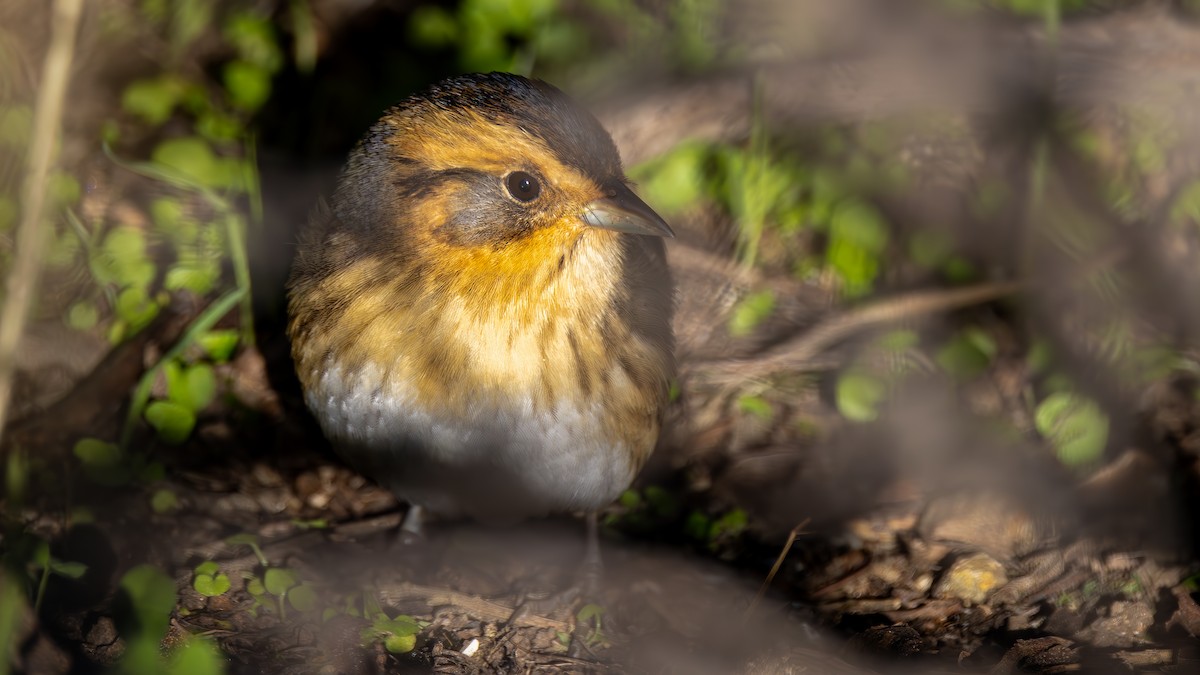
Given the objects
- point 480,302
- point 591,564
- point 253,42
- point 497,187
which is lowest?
point 591,564

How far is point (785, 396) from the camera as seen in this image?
478 cm

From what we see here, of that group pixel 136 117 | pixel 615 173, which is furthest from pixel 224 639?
pixel 136 117

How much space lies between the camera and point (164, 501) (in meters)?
4.14

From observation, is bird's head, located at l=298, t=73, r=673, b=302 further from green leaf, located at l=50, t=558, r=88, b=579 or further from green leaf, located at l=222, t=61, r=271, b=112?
green leaf, located at l=222, t=61, r=271, b=112

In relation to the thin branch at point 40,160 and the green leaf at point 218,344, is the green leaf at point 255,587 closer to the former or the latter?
the green leaf at point 218,344

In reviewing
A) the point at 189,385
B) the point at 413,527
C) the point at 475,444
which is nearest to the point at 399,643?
the point at 413,527

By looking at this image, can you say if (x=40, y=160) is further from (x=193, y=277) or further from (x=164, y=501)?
(x=193, y=277)

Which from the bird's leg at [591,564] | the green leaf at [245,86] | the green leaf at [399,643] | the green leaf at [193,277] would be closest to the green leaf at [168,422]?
the green leaf at [193,277]

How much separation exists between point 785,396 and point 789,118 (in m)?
1.24

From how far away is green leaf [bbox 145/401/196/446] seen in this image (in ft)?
14.3

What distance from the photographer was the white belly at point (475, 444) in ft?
11.0

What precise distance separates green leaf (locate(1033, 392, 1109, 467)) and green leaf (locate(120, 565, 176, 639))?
3.02 m

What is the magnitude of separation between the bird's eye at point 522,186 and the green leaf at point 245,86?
100 inches

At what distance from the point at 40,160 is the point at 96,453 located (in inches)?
75.3
